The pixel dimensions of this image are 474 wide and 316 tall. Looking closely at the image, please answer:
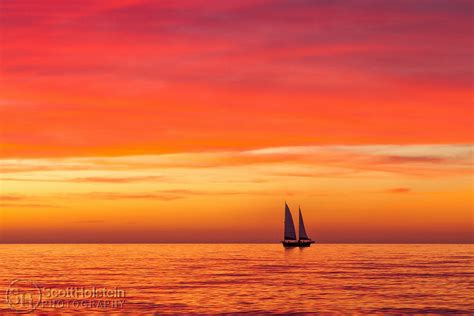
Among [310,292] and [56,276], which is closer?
[310,292]

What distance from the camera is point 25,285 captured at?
267ft

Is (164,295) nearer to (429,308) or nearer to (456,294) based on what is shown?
(429,308)

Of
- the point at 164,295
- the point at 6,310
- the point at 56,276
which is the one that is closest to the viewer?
the point at 6,310

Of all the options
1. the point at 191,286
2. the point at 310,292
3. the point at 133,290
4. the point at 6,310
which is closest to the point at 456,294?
the point at 310,292

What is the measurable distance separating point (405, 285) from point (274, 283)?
16243 millimetres

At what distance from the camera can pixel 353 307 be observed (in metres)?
60.7

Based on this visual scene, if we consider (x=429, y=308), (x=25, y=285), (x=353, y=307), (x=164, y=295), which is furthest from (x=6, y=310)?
(x=429, y=308)

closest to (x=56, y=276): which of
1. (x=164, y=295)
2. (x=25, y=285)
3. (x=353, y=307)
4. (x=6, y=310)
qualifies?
(x=25, y=285)

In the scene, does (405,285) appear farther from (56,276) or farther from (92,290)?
(56,276)

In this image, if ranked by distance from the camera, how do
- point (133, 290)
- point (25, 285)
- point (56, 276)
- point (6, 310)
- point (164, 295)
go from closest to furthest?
point (6, 310), point (164, 295), point (133, 290), point (25, 285), point (56, 276)

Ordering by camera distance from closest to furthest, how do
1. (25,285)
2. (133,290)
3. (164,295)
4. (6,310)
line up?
(6,310) → (164,295) → (133,290) → (25,285)

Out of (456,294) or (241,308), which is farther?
(456,294)

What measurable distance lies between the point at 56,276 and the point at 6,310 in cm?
3959

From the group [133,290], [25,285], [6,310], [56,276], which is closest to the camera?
[6,310]
